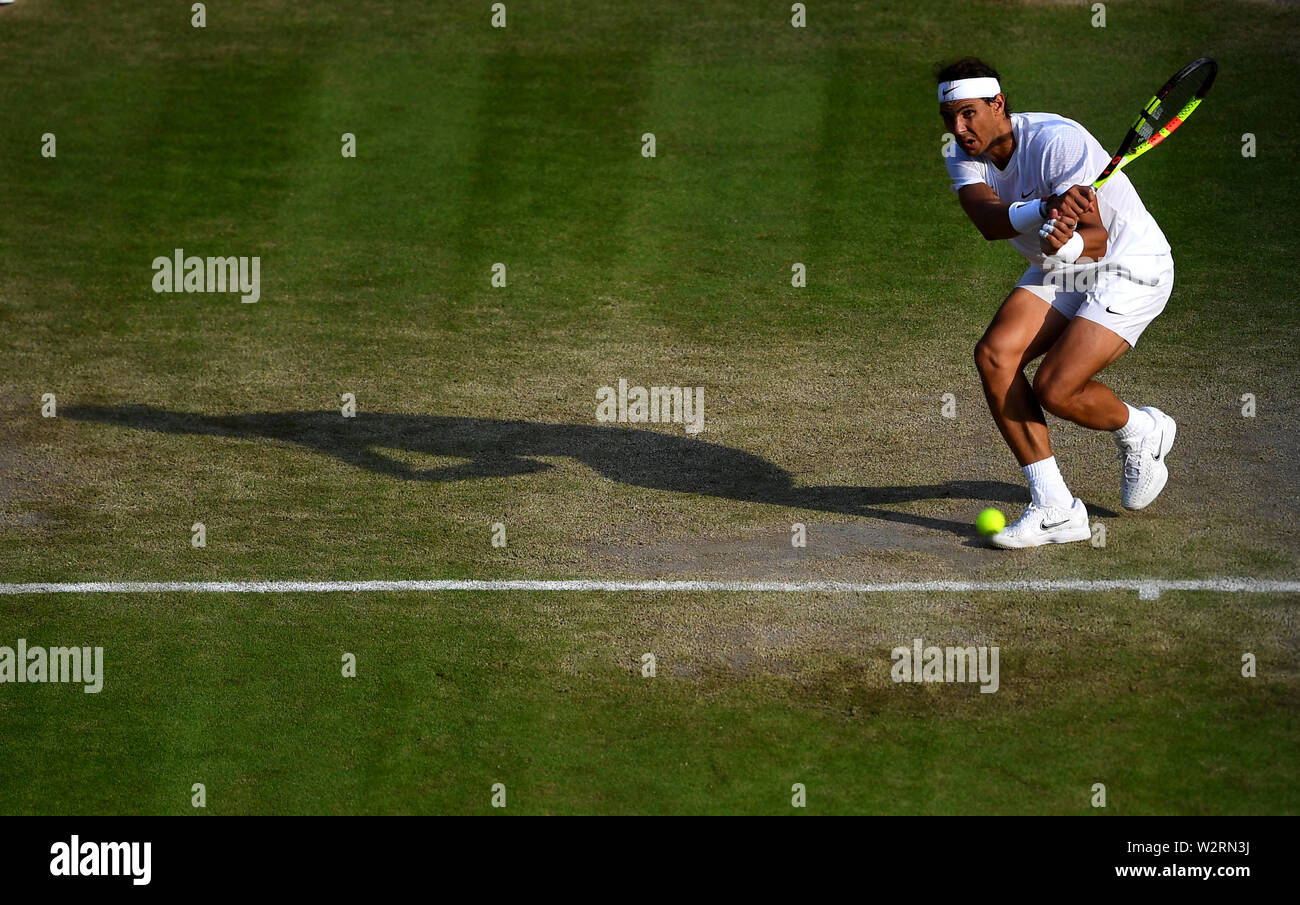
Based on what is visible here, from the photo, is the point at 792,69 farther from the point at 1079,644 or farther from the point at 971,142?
the point at 1079,644

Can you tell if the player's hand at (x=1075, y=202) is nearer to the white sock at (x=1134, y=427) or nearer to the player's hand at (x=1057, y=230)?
the player's hand at (x=1057, y=230)

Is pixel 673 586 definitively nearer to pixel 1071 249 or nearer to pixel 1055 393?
pixel 1055 393

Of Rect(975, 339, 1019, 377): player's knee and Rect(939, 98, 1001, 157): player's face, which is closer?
Rect(939, 98, 1001, 157): player's face

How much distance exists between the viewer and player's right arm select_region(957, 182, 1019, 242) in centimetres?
823

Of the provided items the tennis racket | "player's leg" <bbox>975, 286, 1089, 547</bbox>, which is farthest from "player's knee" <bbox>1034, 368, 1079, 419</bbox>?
the tennis racket

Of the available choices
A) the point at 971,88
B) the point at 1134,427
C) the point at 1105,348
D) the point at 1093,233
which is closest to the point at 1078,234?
the point at 1093,233

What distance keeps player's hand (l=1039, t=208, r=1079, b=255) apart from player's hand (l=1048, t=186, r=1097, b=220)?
22mm

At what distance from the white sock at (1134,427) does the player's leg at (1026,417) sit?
1.58 ft

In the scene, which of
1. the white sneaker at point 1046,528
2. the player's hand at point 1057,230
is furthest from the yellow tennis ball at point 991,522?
the player's hand at point 1057,230

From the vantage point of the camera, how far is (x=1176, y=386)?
11.0m

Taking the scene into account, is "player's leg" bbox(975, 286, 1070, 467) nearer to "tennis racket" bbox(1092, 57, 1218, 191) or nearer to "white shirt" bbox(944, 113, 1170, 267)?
"white shirt" bbox(944, 113, 1170, 267)

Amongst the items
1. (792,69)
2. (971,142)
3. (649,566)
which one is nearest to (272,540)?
(649,566)

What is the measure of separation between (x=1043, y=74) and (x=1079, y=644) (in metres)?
10.0

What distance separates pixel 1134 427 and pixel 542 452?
376 cm
